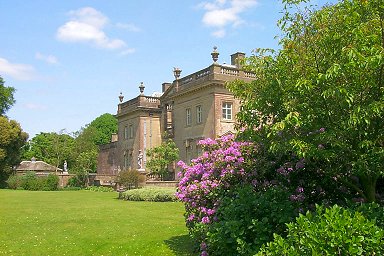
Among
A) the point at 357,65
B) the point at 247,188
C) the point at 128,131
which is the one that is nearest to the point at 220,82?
the point at 128,131

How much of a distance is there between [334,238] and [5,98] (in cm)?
5948

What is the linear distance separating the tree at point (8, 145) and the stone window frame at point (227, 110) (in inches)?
974

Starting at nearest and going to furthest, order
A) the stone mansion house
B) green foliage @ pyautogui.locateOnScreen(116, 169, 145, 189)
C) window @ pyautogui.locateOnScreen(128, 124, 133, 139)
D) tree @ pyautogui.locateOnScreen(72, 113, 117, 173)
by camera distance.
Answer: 1. green foliage @ pyautogui.locateOnScreen(116, 169, 145, 189)
2. the stone mansion house
3. window @ pyautogui.locateOnScreen(128, 124, 133, 139)
4. tree @ pyautogui.locateOnScreen(72, 113, 117, 173)

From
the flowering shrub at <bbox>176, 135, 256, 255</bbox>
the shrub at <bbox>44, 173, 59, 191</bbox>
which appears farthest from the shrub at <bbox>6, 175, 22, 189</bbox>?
the flowering shrub at <bbox>176, 135, 256, 255</bbox>

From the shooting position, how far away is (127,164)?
53.1 m

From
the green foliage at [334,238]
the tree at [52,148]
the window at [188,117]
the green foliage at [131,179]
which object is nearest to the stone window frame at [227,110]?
the window at [188,117]

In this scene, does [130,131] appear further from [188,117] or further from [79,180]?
[188,117]

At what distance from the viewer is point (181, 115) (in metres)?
42.2

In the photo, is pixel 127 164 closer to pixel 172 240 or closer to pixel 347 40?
pixel 172 240

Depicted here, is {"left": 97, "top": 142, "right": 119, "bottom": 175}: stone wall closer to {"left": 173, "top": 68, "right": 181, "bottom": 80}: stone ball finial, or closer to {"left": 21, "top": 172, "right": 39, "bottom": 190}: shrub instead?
{"left": 21, "top": 172, "right": 39, "bottom": 190}: shrub

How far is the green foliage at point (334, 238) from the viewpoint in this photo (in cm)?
444

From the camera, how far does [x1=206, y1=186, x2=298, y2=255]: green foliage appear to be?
709cm

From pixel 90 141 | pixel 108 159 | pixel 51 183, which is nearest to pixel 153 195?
pixel 51 183

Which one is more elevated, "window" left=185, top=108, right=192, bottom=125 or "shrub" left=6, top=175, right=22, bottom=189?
"window" left=185, top=108, right=192, bottom=125
